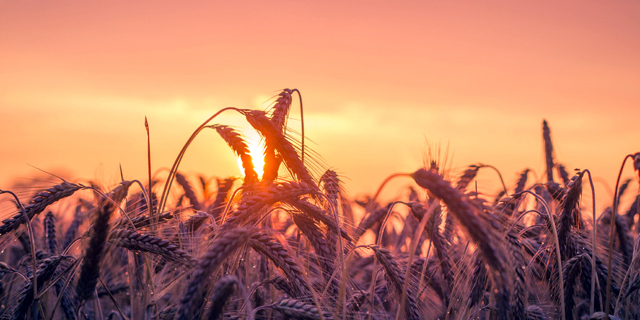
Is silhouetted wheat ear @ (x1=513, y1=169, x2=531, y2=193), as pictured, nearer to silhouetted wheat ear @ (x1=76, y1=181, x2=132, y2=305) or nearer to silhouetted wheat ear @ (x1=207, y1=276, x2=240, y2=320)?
silhouetted wheat ear @ (x1=207, y1=276, x2=240, y2=320)

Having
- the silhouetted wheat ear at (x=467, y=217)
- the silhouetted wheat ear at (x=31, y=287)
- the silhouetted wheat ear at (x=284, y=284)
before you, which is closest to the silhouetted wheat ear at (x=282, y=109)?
the silhouetted wheat ear at (x=284, y=284)

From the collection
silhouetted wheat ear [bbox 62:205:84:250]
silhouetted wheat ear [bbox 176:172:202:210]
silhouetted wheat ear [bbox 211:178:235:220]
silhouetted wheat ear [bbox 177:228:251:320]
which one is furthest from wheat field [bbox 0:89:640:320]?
silhouetted wheat ear [bbox 176:172:202:210]

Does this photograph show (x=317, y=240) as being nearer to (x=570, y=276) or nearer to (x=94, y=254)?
(x=94, y=254)

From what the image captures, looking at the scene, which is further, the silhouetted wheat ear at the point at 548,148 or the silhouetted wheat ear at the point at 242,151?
the silhouetted wheat ear at the point at 548,148

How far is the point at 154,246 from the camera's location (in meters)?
2.14

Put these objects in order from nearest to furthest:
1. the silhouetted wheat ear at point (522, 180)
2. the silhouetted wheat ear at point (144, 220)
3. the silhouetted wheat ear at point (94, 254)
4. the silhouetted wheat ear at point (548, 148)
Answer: the silhouetted wheat ear at point (94, 254), the silhouetted wheat ear at point (144, 220), the silhouetted wheat ear at point (522, 180), the silhouetted wheat ear at point (548, 148)

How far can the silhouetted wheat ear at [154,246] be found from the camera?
2129 mm

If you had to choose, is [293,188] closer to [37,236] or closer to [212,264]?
[212,264]

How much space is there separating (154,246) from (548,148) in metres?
5.25

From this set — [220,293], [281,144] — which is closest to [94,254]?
[220,293]

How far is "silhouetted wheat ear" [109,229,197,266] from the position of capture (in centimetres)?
213

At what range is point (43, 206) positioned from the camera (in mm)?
2514

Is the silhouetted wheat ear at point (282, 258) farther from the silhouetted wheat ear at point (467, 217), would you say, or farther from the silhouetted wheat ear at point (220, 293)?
the silhouetted wheat ear at point (467, 217)

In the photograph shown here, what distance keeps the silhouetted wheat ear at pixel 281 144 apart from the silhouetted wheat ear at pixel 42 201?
3.99 feet
